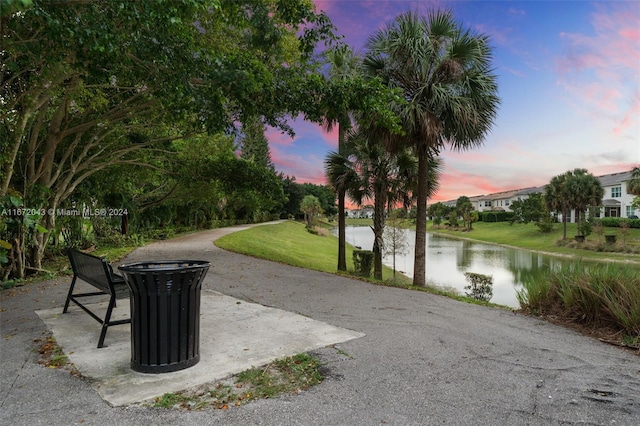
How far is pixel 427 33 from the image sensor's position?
1035cm

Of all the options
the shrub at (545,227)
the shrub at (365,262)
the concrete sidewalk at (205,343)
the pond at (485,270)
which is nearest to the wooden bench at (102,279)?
the concrete sidewalk at (205,343)

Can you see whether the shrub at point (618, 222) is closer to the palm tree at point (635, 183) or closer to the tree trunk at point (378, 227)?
the palm tree at point (635, 183)

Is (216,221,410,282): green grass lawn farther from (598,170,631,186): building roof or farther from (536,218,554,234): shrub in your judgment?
(598,170,631,186): building roof

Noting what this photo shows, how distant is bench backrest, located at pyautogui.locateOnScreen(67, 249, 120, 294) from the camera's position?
439 cm

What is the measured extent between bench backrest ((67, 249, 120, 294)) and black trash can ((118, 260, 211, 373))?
108 cm

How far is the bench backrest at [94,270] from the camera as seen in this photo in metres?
4.39

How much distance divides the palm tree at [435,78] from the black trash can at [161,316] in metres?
7.91

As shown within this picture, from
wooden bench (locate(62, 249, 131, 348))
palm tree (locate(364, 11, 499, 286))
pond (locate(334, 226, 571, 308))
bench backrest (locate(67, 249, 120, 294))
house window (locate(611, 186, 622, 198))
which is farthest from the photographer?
house window (locate(611, 186, 622, 198))

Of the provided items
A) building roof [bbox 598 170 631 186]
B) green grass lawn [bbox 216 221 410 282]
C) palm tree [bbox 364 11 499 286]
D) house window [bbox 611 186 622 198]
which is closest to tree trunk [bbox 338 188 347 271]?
green grass lawn [bbox 216 221 410 282]

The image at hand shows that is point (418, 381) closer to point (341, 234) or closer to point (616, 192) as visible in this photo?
point (341, 234)

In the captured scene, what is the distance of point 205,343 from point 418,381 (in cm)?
241

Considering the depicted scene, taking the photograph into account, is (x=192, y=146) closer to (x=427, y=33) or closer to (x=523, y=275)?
(x=427, y=33)

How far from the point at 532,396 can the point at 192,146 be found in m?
14.1

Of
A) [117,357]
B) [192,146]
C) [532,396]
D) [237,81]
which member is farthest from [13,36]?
[192,146]
